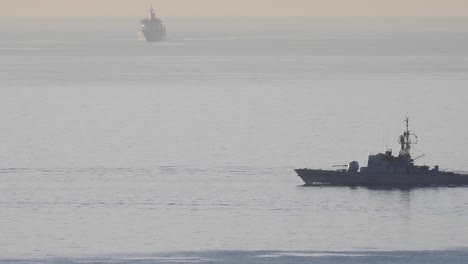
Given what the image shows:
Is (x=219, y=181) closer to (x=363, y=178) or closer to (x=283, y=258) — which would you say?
(x=363, y=178)

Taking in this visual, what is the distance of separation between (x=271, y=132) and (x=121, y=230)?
52626 millimetres

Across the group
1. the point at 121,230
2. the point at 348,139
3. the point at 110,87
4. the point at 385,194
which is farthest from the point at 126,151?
the point at 110,87

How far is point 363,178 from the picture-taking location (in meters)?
97.2

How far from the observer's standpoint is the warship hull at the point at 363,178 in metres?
96.4

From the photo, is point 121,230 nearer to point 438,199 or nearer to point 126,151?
point 438,199

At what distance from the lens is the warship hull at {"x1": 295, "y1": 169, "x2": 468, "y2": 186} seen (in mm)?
96375

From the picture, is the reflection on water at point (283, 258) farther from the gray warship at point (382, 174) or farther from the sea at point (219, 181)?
the gray warship at point (382, 174)

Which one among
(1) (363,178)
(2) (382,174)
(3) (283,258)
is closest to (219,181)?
(1) (363,178)

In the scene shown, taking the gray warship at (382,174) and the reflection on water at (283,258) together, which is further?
the gray warship at (382,174)

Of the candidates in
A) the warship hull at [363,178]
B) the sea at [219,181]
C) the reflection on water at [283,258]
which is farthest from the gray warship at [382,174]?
the reflection on water at [283,258]

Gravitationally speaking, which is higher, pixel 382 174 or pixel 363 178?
pixel 382 174

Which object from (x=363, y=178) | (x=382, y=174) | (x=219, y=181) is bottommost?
(x=219, y=181)

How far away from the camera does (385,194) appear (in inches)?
3691

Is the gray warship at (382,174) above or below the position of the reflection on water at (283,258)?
above
